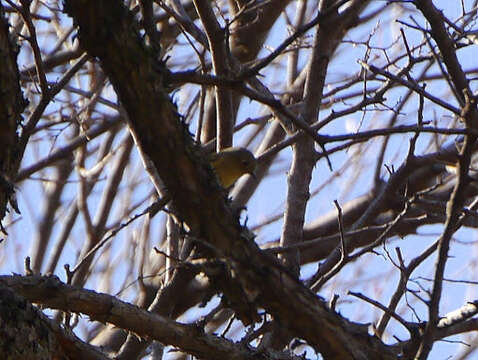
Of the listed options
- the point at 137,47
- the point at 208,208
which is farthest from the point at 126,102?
the point at 208,208

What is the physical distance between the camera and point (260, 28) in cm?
665

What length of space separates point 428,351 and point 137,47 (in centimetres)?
109

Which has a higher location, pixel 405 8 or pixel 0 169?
pixel 405 8

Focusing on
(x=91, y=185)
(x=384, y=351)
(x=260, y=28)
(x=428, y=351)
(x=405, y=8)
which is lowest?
(x=428, y=351)

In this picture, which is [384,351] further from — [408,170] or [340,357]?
[408,170]

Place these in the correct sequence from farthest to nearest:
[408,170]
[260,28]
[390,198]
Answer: [260,28], [390,198], [408,170]

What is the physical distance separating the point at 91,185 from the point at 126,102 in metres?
5.06

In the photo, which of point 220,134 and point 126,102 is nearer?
point 126,102

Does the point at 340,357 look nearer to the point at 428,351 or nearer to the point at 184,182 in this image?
the point at 428,351

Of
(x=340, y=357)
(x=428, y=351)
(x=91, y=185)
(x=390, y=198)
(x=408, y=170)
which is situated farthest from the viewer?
(x=91, y=185)

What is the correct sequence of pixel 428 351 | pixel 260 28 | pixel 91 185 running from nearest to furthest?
1. pixel 428 351
2. pixel 260 28
3. pixel 91 185

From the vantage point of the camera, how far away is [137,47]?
2.41m

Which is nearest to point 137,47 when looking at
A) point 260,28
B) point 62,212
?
point 260,28

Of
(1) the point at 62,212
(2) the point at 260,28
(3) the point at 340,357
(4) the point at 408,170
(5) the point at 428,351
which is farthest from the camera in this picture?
(1) the point at 62,212
